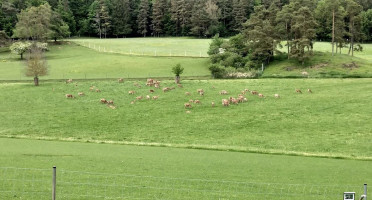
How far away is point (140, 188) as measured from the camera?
54.2 ft

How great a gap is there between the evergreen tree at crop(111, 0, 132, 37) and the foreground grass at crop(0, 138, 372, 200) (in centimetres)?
10770

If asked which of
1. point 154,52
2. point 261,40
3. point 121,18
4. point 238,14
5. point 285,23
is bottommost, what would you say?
point 154,52

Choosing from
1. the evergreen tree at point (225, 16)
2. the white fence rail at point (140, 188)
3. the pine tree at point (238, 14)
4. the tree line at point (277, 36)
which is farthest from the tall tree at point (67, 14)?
the white fence rail at point (140, 188)

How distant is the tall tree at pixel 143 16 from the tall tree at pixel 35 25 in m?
39.6

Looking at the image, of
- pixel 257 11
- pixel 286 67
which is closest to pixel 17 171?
pixel 286 67

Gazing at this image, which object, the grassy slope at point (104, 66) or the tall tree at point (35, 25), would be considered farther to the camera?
the tall tree at point (35, 25)

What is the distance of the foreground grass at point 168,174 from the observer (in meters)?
15.9

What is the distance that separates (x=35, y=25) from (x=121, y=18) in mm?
42361

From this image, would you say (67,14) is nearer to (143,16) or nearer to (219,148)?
(143,16)

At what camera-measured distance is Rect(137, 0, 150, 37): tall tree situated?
429 feet

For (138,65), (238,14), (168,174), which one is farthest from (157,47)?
(168,174)

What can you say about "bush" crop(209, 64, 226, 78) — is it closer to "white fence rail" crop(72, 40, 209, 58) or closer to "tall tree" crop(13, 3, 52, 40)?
"white fence rail" crop(72, 40, 209, 58)

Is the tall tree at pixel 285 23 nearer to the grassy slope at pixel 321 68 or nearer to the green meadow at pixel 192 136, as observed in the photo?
the grassy slope at pixel 321 68

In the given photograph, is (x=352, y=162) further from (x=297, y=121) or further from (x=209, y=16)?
(x=209, y=16)
